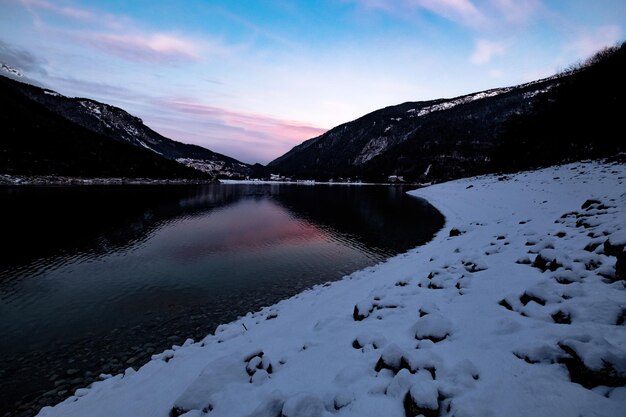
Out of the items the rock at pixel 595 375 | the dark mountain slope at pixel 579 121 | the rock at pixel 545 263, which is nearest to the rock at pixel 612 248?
the rock at pixel 545 263

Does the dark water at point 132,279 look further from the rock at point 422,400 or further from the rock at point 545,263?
the rock at point 545,263

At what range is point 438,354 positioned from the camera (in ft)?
20.1

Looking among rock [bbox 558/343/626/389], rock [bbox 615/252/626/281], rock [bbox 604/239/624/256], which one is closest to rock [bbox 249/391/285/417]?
rock [bbox 558/343/626/389]

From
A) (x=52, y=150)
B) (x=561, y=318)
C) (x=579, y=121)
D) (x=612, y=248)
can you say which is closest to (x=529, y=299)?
(x=561, y=318)

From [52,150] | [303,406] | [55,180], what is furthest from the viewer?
[52,150]

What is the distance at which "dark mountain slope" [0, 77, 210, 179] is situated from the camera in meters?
132

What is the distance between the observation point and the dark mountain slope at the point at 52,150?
13165cm

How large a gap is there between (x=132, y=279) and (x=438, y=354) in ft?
74.3

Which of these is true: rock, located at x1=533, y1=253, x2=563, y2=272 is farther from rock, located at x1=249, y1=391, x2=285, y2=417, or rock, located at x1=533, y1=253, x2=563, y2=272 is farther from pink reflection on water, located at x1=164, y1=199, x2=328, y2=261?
pink reflection on water, located at x1=164, y1=199, x2=328, y2=261

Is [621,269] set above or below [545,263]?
above

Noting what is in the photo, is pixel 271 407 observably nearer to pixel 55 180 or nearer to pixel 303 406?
pixel 303 406

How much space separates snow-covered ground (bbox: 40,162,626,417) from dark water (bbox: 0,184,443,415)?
2616mm

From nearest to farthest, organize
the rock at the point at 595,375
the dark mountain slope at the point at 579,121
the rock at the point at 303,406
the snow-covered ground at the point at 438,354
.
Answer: the rock at the point at 595,375
the snow-covered ground at the point at 438,354
the rock at the point at 303,406
the dark mountain slope at the point at 579,121

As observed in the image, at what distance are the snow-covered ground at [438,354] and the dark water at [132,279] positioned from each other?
2616mm
